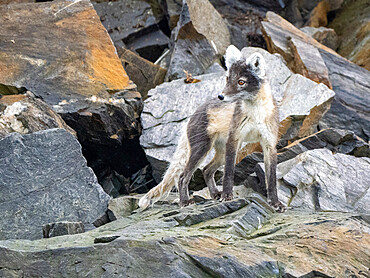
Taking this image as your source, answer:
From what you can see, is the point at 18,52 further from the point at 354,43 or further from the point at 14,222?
the point at 354,43

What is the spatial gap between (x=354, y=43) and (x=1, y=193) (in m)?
11.9

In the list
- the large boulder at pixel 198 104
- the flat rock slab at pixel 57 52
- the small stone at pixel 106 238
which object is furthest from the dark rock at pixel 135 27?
the small stone at pixel 106 238

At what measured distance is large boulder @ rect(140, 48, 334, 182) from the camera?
32.0ft

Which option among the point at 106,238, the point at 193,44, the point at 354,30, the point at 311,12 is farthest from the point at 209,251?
the point at 311,12

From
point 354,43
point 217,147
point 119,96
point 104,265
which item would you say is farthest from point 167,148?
point 354,43

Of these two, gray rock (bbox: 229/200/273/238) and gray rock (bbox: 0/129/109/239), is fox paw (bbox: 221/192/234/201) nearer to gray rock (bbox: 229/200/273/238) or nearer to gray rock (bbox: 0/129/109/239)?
gray rock (bbox: 229/200/273/238)

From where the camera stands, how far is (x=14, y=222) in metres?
6.93

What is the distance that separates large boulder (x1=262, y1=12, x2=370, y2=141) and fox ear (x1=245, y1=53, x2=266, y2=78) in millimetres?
4744

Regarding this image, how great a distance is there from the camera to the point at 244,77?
686 centimetres

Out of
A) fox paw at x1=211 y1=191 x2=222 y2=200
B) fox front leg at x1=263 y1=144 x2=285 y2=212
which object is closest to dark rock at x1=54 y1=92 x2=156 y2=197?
fox paw at x1=211 y1=191 x2=222 y2=200

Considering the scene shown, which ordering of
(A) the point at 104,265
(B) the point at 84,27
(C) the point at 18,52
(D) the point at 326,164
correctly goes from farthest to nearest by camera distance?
1. (B) the point at 84,27
2. (C) the point at 18,52
3. (D) the point at 326,164
4. (A) the point at 104,265

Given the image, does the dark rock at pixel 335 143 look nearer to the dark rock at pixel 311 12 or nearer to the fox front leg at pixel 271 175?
the fox front leg at pixel 271 175

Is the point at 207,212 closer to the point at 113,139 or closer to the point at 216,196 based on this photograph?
the point at 216,196

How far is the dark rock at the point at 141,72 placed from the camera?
12672 mm
